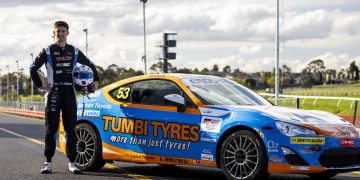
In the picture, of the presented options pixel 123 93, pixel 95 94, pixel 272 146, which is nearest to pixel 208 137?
pixel 272 146

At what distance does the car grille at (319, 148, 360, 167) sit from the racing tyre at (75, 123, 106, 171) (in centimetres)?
301

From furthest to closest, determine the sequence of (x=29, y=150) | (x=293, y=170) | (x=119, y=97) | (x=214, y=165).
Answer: (x=29, y=150) → (x=119, y=97) → (x=214, y=165) → (x=293, y=170)

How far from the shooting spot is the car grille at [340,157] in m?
7.27

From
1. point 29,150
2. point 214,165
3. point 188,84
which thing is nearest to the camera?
point 214,165

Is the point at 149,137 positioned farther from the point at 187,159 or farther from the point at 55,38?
the point at 55,38

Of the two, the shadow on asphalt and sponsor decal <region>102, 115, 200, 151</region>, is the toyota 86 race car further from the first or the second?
the shadow on asphalt

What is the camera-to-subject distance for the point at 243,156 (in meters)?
7.44

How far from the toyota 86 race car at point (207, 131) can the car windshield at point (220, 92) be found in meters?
0.01

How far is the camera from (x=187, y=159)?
315 inches

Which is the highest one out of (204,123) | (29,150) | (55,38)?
(55,38)

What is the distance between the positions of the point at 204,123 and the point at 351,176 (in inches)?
87.5

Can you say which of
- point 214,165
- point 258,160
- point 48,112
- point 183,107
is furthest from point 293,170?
point 48,112

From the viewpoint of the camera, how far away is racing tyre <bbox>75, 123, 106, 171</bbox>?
8.87 m

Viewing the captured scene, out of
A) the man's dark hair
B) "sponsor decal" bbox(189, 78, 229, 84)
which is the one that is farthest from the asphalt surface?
the man's dark hair
